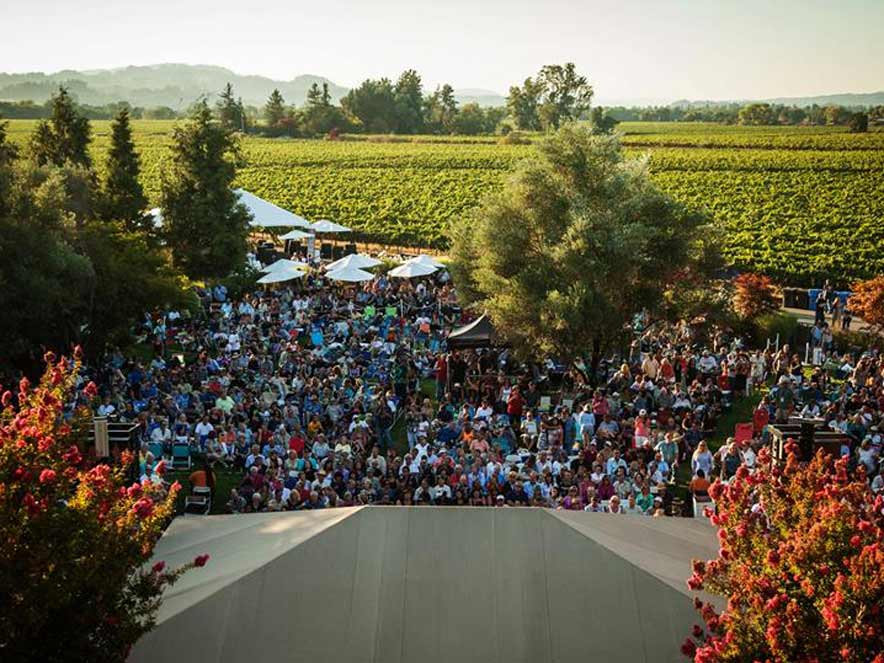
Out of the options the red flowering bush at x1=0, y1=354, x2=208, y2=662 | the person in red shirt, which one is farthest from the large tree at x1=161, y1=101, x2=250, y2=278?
the red flowering bush at x1=0, y1=354, x2=208, y2=662

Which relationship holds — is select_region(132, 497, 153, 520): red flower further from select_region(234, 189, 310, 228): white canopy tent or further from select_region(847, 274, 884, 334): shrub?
select_region(234, 189, 310, 228): white canopy tent

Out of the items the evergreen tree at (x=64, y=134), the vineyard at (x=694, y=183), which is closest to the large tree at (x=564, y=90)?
the vineyard at (x=694, y=183)

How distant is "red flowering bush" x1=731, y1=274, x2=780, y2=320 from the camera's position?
28.6 m

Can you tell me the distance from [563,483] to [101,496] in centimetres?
935

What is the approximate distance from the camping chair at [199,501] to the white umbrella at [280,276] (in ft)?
50.4

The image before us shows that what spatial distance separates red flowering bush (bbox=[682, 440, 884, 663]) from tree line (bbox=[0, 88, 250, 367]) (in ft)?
52.8

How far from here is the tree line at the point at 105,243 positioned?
20688 mm

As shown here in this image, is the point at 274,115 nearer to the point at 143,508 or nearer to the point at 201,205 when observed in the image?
the point at 201,205

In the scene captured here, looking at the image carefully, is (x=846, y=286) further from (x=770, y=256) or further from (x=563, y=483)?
(x=563, y=483)

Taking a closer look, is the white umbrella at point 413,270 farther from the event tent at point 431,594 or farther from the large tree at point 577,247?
the event tent at point 431,594

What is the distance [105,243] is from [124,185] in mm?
15954

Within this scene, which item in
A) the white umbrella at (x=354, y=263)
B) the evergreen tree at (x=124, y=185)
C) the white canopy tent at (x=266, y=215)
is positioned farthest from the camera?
the white canopy tent at (x=266, y=215)

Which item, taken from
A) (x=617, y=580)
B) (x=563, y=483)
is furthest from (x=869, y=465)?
(x=617, y=580)

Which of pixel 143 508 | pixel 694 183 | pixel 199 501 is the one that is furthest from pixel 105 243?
pixel 694 183
